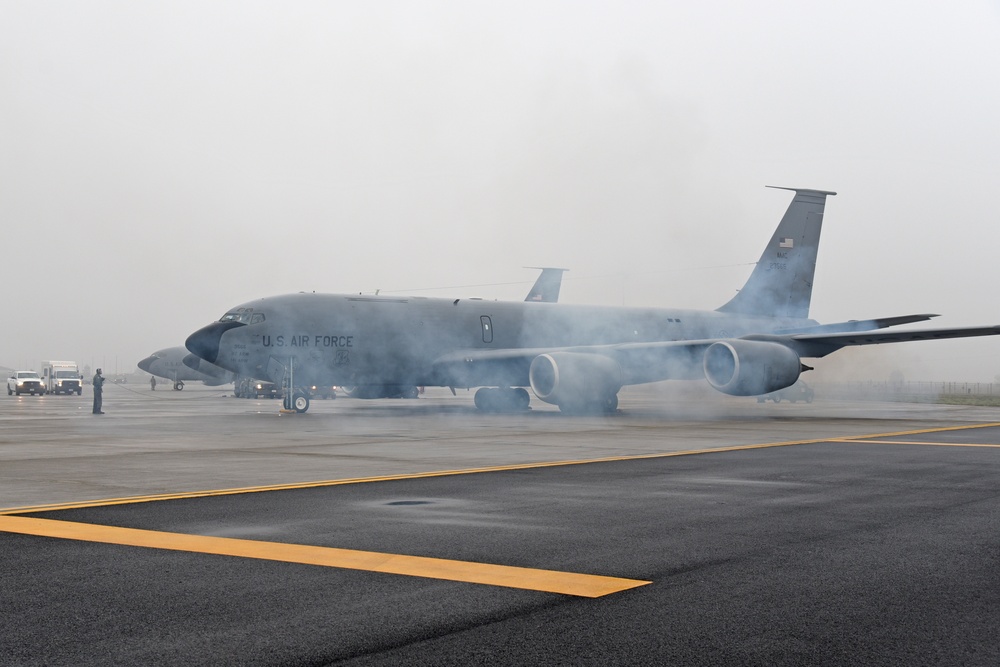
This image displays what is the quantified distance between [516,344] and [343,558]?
28.3 metres

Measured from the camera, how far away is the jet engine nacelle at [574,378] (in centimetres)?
3002

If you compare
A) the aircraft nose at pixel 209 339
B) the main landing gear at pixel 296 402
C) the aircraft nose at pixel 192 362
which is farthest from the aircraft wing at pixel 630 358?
the aircraft nose at pixel 192 362

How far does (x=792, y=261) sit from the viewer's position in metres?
38.6

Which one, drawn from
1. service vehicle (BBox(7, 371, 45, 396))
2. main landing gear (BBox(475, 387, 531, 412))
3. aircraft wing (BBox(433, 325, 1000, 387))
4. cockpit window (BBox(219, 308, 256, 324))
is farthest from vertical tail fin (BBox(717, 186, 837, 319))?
service vehicle (BBox(7, 371, 45, 396))

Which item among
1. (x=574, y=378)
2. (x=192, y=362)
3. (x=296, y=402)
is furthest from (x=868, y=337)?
(x=192, y=362)

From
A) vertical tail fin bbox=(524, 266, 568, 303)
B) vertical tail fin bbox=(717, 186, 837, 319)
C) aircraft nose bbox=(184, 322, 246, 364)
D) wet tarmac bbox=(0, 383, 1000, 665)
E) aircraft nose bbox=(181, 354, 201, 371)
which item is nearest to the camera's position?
wet tarmac bbox=(0, 383, 1000, 665)

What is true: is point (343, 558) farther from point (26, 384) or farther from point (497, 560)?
point (26, 384)

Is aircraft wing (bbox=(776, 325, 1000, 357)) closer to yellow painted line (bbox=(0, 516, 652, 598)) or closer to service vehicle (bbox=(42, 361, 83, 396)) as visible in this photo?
yellow painted line (bbox=(0, 516, 652, 598))

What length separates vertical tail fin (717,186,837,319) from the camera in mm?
38312

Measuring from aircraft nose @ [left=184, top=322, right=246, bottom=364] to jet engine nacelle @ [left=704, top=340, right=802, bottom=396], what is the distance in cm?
1479

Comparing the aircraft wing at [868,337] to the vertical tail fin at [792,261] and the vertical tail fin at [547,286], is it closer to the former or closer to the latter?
the vertical tail fin at [792,261]

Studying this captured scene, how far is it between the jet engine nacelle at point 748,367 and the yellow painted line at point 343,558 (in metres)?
23.1

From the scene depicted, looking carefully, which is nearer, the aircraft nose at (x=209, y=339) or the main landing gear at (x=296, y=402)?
the aircraft nose at (x=209, y=339)

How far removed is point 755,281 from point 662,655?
3635cm
